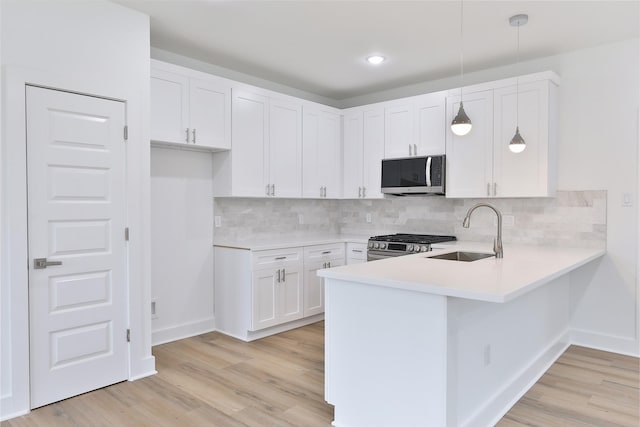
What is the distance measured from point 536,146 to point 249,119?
2665 millimetres

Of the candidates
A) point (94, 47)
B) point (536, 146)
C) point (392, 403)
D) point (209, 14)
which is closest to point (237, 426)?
point (392, 403)

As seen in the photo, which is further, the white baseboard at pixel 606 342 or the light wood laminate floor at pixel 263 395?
the white baseboard at pixel 606 342

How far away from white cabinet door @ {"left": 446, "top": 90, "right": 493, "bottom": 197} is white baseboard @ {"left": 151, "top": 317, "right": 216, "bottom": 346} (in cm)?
275

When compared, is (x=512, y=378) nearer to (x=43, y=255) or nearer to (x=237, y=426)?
(x=237, y=426)

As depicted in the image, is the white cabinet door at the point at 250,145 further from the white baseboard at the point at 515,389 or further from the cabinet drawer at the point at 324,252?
the white baseboard at the point at 515,389

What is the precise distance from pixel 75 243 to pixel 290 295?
6.79 ft

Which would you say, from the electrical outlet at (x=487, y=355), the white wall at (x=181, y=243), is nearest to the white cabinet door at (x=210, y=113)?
the white wall at (x=181, y=243)

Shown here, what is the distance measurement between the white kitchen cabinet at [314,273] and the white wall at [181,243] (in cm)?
96

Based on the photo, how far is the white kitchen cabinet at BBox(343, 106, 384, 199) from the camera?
16.1ft

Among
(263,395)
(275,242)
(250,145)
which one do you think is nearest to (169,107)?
(250,145)

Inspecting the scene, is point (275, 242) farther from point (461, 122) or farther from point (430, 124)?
point (461, 122)

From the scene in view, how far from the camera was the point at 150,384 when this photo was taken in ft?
9.89

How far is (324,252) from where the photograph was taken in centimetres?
467

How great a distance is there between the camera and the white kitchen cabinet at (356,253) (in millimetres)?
4801
